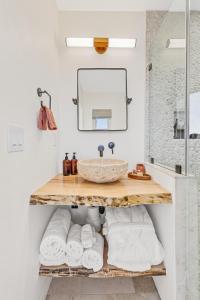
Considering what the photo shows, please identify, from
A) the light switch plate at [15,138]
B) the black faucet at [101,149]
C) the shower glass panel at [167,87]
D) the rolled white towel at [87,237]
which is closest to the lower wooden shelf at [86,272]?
the rolled white towel at [87,237]

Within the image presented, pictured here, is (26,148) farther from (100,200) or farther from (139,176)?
(139,176)

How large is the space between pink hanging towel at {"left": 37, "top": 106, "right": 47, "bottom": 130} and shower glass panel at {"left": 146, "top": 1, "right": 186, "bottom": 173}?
85cm

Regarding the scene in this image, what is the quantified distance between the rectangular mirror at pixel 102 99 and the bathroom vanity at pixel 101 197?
65cm

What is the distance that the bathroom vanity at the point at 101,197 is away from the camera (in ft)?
3.93

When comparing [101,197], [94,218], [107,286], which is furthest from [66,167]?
[107,286]

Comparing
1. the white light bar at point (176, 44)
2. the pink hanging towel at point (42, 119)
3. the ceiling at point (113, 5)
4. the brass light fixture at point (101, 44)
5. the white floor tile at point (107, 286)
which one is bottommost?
the white floor tile at point (107, 286)

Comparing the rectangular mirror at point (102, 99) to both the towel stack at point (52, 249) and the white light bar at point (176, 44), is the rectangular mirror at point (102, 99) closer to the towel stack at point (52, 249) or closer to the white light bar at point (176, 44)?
the white light bar at point (176, 44)

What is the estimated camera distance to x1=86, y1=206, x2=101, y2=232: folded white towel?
1746 millimetres

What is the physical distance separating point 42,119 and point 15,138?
1.27ft

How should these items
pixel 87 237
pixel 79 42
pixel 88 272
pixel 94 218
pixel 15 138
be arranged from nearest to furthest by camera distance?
pixel 15 138 → pixel 88 272 → pixel 87 237 → pixel 94 218 → pixel 79 42

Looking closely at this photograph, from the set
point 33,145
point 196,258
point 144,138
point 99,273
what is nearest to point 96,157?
point 144,138

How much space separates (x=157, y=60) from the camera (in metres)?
1.80

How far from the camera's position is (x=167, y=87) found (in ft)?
5.39

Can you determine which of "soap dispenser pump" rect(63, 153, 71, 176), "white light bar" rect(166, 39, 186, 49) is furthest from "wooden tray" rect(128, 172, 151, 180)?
"white light bar" rect(166, 39, 186, 49)
